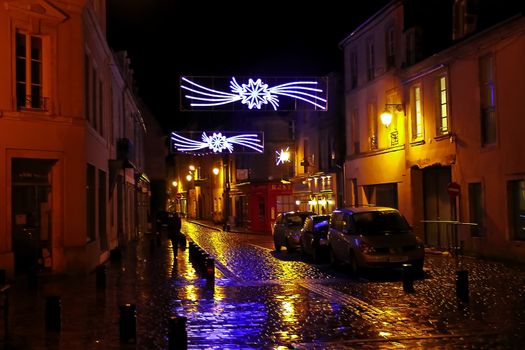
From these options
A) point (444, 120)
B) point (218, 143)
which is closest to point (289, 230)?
point (444, 120)

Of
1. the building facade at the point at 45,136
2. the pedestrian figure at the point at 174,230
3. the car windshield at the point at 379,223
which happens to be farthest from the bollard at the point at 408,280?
the pedestrian figure at the point at 174,230

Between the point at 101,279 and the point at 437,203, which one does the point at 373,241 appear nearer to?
the point at 101,279

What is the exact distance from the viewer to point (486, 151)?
20.9 m

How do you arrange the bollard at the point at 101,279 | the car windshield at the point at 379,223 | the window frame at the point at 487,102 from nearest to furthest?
the bollard at the point at 101,279
the car windshield at the point at 379,223
the window frame at the point at 487,102

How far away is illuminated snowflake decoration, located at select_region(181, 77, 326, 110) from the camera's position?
2436 cm

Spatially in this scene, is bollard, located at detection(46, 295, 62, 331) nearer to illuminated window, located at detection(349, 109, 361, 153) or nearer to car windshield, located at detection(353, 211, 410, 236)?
car windshield, located at detection(353, 211, 410, 236)

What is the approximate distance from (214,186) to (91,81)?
5046 centimetres

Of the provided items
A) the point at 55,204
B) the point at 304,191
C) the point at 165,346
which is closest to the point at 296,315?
the point at 165,346

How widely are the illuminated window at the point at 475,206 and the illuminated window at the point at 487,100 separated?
1624 mm

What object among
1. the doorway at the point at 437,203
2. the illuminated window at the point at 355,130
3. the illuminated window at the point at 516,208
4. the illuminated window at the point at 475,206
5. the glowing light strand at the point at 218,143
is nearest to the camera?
the illuminated window at the point at 516,208

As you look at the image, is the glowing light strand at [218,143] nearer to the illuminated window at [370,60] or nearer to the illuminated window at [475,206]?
the illuminated window at [370,60]

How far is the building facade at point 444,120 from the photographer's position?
19750 mm

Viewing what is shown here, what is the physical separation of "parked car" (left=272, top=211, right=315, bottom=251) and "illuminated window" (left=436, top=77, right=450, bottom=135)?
6.61 metres

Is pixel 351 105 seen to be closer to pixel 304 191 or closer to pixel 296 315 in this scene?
pixel 304 191
